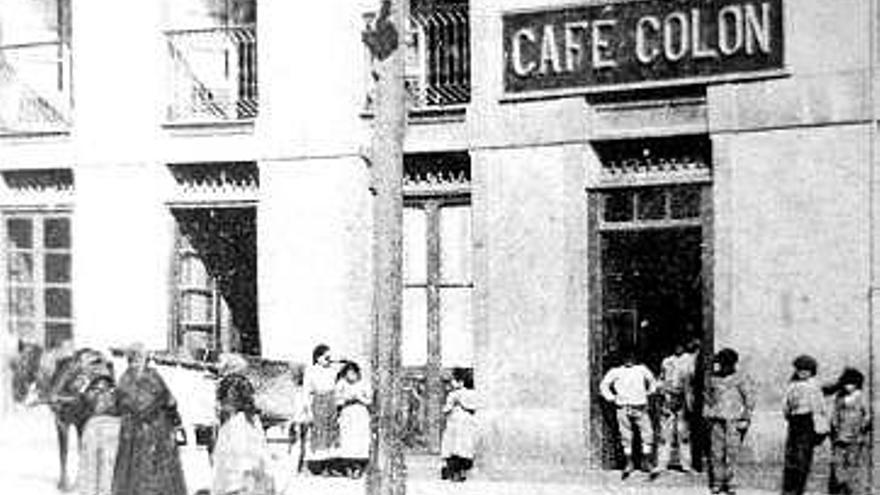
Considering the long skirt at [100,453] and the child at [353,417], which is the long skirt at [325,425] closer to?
the child at [353,417]

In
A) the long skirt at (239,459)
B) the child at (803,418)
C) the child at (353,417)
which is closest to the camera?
the long skirt at (239,459)

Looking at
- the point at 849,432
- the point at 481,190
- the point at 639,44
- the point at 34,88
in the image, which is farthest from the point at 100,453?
the point at 34,88

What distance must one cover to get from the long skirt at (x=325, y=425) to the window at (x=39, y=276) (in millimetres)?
4493

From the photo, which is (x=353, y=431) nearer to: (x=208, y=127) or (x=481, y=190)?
(x=481, y=190)

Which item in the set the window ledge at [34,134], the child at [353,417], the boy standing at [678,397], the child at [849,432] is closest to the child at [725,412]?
the child at [849,432]

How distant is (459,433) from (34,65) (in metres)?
7.71

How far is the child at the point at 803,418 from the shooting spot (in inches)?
489

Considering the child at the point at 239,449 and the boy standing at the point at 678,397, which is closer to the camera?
Result: the child at the point at 239,449

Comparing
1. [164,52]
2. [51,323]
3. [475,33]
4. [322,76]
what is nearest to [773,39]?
[475,33]

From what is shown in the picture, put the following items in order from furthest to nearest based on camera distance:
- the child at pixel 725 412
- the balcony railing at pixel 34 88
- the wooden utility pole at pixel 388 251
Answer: the balcony railing at pixel 34 88, the child at pixel 725 412, the wooden utility pole at pixel 388 251

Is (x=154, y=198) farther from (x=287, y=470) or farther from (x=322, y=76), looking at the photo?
(x=287, y=470)

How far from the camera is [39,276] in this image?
18.2 m

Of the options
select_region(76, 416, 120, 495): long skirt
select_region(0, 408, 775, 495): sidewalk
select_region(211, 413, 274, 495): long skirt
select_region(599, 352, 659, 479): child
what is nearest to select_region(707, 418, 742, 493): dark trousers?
select_region(0, 408, 775, 495): sidewalk

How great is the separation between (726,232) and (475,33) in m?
3.37
